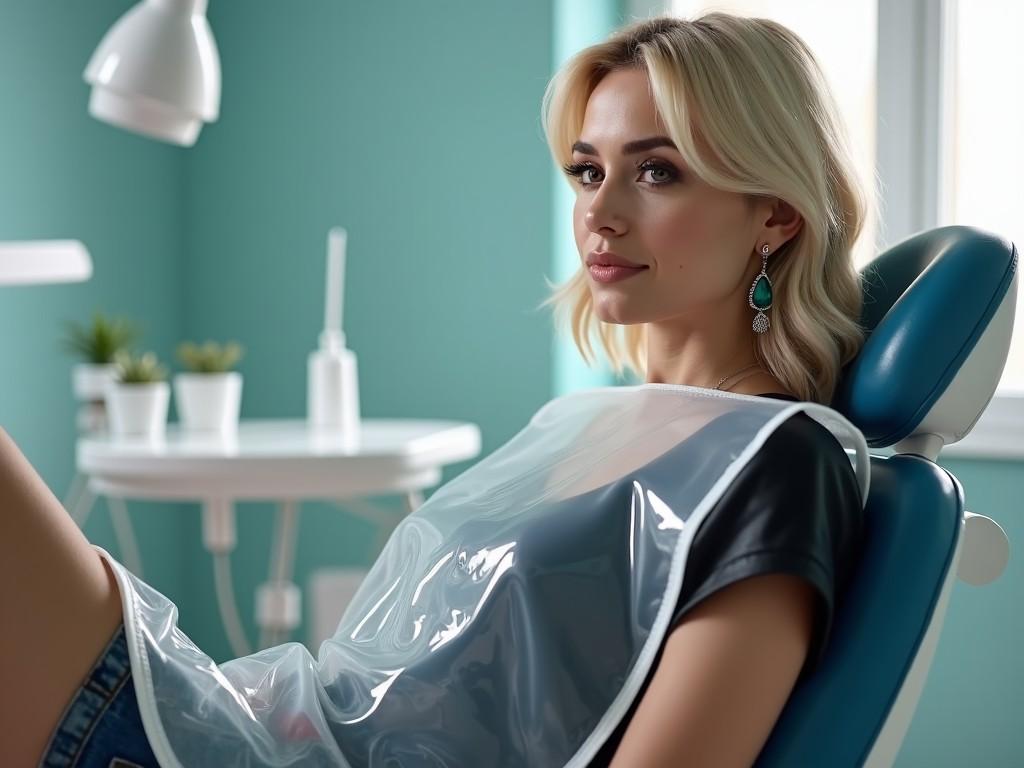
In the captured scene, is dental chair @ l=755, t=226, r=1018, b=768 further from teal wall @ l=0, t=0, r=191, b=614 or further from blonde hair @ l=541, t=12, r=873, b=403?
teal wall @ l=0, t=0, r=191, b=614

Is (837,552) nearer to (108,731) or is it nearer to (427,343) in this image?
(108,731)

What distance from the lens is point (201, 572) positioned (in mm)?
3104

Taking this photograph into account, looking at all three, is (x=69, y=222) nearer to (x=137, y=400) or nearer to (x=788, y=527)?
(x=137, y=400)

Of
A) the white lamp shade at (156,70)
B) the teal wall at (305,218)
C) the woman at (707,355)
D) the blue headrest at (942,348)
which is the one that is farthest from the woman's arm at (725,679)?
the teal wall at (305,218)

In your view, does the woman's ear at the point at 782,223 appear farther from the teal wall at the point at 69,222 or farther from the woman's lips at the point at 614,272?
the teal wall at the point at 69,222

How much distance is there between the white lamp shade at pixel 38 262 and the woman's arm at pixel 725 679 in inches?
46.2

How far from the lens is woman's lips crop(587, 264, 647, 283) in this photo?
46.2 inches

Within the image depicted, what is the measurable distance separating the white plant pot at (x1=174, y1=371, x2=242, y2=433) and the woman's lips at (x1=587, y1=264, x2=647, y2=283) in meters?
1.42

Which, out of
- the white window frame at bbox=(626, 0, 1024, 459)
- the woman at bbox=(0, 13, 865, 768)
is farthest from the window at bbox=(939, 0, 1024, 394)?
the woman at bbox=(0, 13, 865, 768)

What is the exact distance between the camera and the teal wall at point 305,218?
2672mm

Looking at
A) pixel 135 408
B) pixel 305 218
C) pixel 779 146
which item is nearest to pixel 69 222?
pixel 305 218

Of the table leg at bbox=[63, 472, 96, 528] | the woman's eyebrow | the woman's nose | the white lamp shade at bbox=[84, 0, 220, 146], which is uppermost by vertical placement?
the white lamp shade at bbox=[84, 0, 220, 146]

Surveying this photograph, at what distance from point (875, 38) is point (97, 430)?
175 cm

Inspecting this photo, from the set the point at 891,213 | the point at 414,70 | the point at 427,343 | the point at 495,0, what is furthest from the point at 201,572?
the point at 891,213
